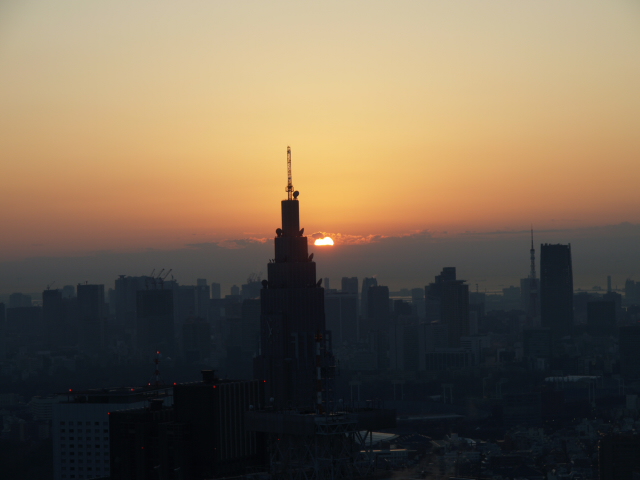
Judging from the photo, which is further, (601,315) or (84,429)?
(601,315)

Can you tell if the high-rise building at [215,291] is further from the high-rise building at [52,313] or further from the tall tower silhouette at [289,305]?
the tall tower silhouette at [289,305]

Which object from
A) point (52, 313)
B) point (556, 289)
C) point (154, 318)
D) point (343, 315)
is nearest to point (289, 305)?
point (154, 318)

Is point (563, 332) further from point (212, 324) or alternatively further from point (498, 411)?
point (498, 411)

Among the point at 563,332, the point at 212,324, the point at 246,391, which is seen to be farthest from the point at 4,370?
the point at 246,391

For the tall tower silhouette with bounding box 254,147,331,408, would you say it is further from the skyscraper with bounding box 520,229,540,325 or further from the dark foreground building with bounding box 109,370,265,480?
the skyscraper with bounding box 520,229,540,325

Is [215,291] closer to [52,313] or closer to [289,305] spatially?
[52,313]

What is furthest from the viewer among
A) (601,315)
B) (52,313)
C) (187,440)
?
(601,315)
